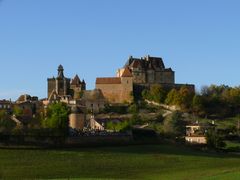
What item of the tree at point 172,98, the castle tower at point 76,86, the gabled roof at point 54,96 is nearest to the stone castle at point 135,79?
the castle tower at point 76,86

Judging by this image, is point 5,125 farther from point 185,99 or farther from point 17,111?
point 185,99

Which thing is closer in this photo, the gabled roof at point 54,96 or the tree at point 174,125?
the tree at point 174,125

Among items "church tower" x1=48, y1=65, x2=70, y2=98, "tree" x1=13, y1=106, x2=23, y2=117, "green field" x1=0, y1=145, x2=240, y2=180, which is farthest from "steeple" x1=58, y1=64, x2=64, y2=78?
"green field" x1=0, y1=145, x2=240, y2=180

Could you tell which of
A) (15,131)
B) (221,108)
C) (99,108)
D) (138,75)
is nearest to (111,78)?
(138,75)

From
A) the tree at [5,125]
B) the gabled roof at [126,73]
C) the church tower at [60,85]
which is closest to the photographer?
the tree at [5,125]

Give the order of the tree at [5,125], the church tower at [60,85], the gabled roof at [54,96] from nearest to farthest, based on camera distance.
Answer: the tree at [5,125] < the gabled roof at [54,96] < the church tower at [60,85]

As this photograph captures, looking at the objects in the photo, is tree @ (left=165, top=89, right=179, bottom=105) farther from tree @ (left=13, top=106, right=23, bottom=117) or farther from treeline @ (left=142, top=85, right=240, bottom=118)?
tree @ (left=13, top=106, right=23, bottom=117)

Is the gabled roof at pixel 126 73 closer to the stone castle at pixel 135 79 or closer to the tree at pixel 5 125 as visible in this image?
the stone castle at pixel 135 79

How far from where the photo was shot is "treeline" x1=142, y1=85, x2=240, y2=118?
110812 millimetres

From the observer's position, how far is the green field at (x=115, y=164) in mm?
44000

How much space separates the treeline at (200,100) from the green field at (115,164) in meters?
47.5

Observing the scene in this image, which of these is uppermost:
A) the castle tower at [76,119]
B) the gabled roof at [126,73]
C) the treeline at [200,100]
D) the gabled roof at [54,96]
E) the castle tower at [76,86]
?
the gabled roof at [126,73]

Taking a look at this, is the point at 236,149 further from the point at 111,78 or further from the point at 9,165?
the point at 111,78

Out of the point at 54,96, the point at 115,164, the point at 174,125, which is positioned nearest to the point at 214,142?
the point at 174,125
